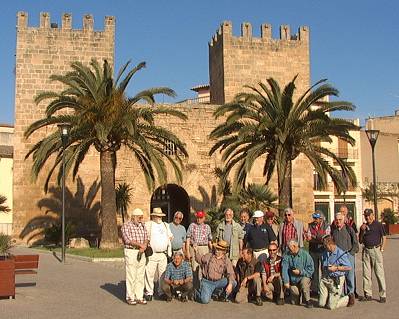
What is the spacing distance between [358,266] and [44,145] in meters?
10.3

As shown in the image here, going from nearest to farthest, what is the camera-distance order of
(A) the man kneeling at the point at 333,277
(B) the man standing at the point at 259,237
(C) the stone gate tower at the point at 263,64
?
(A) the man kneeling at the point at 333,277 → (B) the man standing at the point at 259,237 → (C) the stone gate tower at the point at 263,64

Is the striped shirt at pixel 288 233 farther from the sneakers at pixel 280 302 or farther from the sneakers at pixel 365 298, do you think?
the sneakers at pixel 365 298

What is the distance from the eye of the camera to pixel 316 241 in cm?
909

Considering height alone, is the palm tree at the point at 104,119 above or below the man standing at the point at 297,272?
above

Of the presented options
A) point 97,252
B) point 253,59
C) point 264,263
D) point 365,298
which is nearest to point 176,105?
point 253,59

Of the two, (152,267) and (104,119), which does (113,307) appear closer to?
(152,267)

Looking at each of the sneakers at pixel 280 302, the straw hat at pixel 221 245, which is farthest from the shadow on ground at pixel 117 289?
the sneakers at pixel 280 302

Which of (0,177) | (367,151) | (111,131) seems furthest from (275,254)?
(367,151)

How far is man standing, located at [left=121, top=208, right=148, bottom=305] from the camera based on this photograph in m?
8.76

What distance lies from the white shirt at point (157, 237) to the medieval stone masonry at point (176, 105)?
15.2 metres

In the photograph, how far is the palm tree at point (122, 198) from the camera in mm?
24000

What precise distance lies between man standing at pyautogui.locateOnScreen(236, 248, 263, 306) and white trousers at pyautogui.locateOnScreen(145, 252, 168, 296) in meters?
1.23

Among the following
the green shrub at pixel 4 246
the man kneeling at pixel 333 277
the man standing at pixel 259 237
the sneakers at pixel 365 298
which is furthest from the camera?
the green shrub at pixel 4 246

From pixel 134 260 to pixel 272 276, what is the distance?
2161 mm
